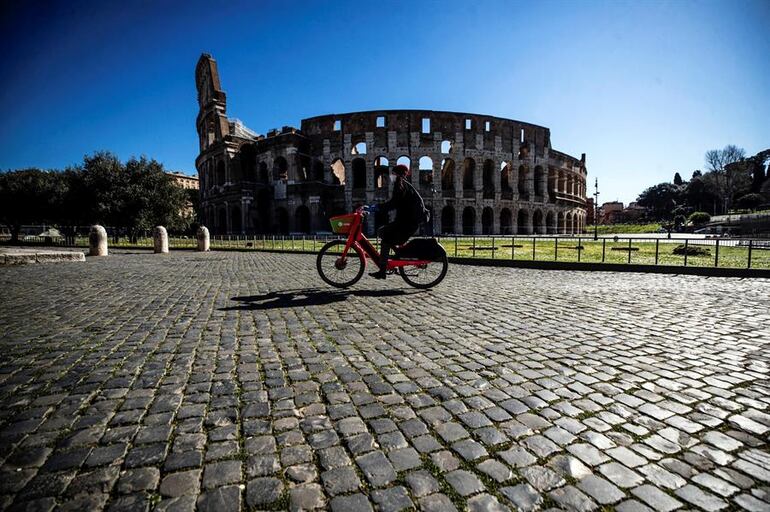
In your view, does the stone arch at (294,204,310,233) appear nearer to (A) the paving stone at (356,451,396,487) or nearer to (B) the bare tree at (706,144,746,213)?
(A) the paving stone at (356,451,396,487)

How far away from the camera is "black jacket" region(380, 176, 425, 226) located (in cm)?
603

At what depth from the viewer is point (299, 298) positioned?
18.3 ft

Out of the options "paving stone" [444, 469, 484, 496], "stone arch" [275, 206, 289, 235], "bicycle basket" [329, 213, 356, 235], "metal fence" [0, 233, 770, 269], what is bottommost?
"paving stone" [444, 469, 484, 496]

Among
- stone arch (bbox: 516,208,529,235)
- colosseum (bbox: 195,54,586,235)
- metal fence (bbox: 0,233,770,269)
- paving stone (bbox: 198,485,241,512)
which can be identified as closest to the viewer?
paving stone (bbox: 198,485,241,512)

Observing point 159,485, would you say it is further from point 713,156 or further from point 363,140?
point 713,156

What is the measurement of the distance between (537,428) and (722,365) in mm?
2105

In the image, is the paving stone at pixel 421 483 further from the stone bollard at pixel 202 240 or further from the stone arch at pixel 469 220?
the stone arch at pixel 469 220

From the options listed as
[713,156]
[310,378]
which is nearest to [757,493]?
[310,378]

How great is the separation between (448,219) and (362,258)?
35.6 metres

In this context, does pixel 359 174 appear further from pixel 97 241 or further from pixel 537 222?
pixel 97 241

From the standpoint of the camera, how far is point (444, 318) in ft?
14.4

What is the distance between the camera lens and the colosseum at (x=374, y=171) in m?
38.4

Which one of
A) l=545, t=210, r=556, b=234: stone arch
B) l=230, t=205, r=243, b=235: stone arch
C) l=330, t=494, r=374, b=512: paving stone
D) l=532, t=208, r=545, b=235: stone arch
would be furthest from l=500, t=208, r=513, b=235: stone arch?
l=330, t=494, r=374, b=512: paving stone

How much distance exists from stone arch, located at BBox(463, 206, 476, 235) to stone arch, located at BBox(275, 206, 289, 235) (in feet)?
69.4
